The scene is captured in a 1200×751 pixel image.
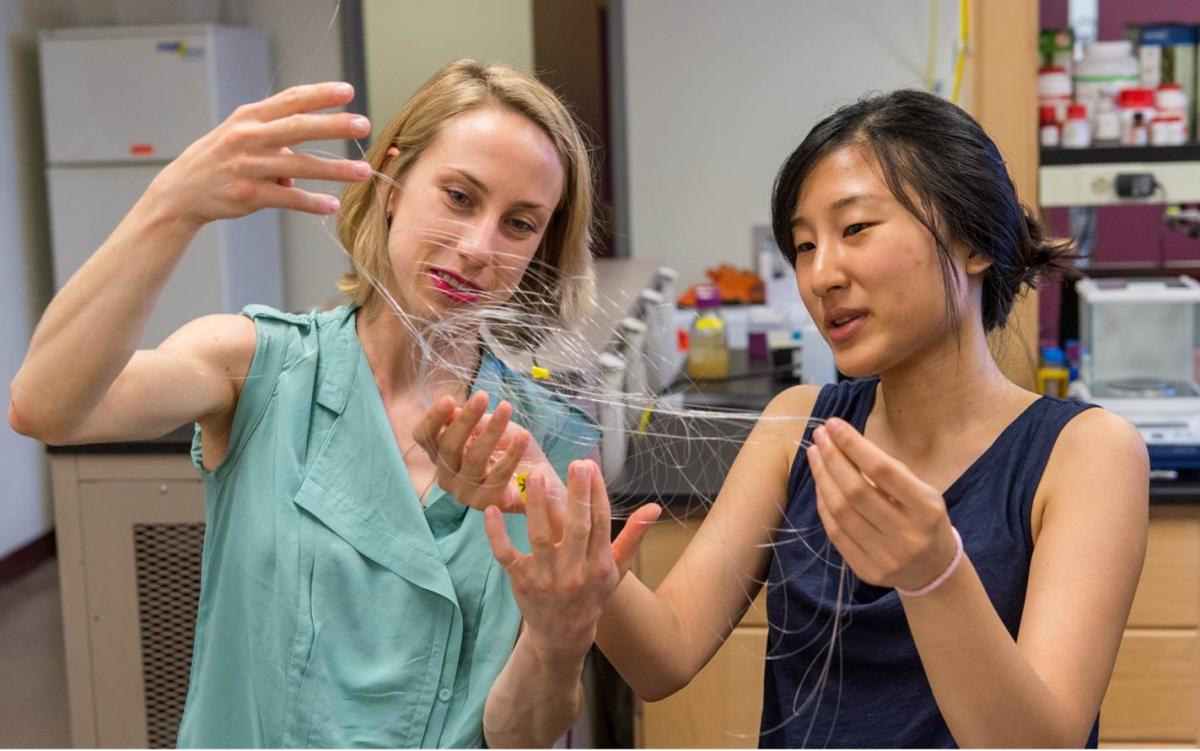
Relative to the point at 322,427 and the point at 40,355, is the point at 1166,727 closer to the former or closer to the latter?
the point at 322,427

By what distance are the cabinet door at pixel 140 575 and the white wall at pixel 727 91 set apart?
112 inches

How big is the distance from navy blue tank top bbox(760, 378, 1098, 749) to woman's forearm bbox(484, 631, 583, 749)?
0.69ft

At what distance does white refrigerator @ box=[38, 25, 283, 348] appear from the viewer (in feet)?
16.4

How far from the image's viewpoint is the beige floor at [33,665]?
3584 millimetres

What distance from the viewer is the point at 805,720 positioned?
1.31 metres

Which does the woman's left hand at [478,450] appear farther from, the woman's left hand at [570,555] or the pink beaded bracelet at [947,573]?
the pink beaded bracelet at [947,573]

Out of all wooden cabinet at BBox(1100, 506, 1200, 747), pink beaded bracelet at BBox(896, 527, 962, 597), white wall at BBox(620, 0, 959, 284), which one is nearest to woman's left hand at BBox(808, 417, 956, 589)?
pink beaded bracelet at BBox(896, 527, 962, 597)

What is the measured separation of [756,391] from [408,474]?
1.92 meters

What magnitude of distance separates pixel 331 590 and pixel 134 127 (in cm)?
418

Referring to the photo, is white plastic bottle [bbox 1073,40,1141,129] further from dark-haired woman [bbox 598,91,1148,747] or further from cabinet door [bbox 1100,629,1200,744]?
dark-haired woman [bbox 598,91,1148,747]

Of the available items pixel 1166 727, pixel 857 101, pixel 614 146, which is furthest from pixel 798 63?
pixel 857 101

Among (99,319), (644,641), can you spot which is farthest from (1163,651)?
(99,319)

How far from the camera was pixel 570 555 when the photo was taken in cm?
108

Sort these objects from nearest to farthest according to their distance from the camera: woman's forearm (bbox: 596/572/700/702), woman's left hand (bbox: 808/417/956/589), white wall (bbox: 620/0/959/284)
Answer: woman's left hand (bbox: 808/417/956/589) < woman's forearm (bbox: 596/572/700/702) < white wall (bbox: 620/0/959/284)
